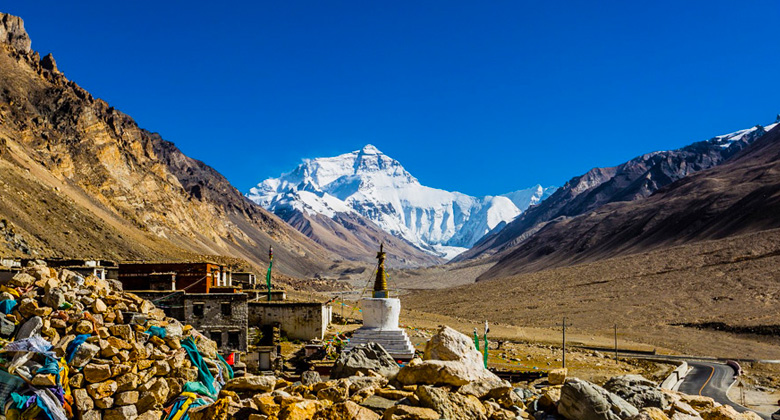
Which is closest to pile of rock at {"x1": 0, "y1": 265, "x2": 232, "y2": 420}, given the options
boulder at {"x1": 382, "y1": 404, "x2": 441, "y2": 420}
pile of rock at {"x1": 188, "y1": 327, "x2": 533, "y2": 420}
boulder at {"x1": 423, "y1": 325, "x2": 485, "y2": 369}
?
pile of rock at {"x1": 188, "y1": 327, "x2": 533, "y2": 420}

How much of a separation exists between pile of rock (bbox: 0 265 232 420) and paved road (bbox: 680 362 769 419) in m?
21.0

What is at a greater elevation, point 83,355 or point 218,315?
point 218,315

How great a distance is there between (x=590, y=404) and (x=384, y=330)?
10369 mm

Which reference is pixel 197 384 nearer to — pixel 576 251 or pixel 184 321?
pixel 184 321

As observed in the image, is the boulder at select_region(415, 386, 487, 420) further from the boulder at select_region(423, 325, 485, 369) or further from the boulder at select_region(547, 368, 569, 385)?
the boulder at select_region(547, 368, 569, 385)

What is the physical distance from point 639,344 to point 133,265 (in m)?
38.7

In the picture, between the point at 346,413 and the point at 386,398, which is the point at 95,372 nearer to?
the point at 346,413

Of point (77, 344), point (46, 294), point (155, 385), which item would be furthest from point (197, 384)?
point (46, 294)

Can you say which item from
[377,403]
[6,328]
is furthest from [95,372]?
[377,403]

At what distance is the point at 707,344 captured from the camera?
1937 inches

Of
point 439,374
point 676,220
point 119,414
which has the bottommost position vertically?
point 119,414

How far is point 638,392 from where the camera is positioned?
10039 mm

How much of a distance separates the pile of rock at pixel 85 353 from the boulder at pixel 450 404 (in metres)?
5.17

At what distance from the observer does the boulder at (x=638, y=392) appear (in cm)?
991
